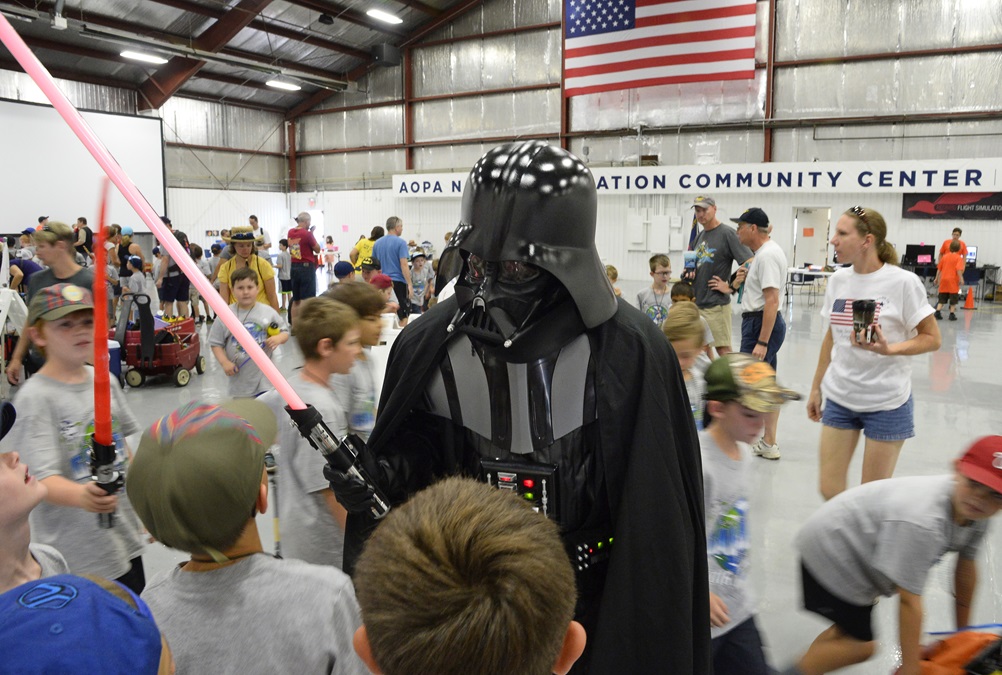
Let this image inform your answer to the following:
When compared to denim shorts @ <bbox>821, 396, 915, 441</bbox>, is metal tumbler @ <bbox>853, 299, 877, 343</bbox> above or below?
above

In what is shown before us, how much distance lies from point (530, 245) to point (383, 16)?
630 inches

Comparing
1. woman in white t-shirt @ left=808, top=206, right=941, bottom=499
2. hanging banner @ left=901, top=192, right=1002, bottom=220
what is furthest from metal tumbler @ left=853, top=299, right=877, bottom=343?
hanging banner @ left=901, top=192, right=1002, bottom=220

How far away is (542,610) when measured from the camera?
0.73m

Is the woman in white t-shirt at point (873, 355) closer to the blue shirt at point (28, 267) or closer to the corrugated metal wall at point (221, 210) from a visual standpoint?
the blue shirt at point (28, 267)

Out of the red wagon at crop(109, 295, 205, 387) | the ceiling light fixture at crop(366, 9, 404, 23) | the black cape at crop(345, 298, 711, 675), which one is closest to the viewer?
the black cape at crop(345, 298, 711, 675)

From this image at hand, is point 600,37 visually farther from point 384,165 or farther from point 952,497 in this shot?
point 952,497

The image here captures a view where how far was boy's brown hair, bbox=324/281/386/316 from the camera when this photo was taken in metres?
2.62

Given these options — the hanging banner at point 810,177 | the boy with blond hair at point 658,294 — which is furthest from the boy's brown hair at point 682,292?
the hanging banner at point 810,177

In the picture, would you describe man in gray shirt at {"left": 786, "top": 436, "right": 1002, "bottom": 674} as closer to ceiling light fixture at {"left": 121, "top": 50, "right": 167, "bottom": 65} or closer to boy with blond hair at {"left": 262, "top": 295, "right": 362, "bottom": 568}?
boy with blond hair at {"left": 262, "top": 295, "right": 362, "bottom": 568}

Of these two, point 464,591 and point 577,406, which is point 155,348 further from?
point 464,591

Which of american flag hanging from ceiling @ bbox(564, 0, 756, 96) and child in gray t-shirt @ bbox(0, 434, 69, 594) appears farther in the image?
american flag hanging from ceiling @ bbox(564, 0, 756, 96)

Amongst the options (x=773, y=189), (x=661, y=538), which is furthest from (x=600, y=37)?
(x=661, y=538)

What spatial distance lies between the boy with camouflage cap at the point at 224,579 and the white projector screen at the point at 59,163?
13052 mm

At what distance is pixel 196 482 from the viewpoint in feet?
3.57
